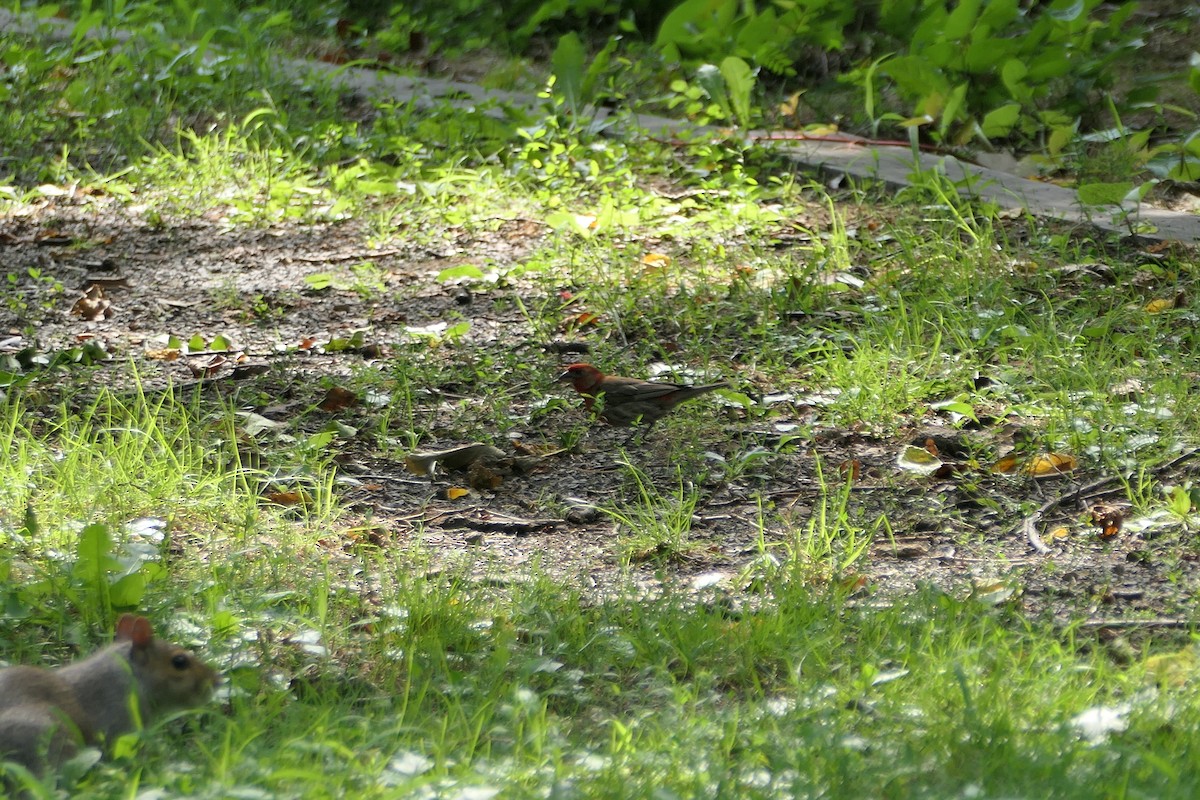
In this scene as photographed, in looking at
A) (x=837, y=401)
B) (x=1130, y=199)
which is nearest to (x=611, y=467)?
(x=837, y=401)

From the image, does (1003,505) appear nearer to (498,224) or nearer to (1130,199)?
(1130,199)

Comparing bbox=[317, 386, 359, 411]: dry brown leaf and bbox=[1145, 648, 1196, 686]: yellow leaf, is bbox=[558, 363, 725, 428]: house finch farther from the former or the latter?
bbox=[1145, 648, 1196, 686]: yellow leaf

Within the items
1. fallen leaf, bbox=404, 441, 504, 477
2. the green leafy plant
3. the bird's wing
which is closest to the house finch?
the bird's wing

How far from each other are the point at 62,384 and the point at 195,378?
47 centimetres

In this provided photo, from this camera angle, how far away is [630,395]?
15.0 ft

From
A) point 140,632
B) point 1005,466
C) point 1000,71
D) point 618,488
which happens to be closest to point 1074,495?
point 1005,466

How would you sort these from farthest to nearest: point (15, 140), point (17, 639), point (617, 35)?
point (617, 35)
point (15, 140)
point (17, 639)

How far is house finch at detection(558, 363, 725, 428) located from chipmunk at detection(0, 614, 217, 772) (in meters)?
2.07

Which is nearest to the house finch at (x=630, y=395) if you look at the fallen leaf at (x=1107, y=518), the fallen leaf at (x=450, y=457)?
the fallen leaf at (x=450, y=457)

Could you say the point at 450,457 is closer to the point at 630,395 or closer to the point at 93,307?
the point at 630,395

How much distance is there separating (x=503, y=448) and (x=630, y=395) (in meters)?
0.48

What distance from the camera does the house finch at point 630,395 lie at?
456cm

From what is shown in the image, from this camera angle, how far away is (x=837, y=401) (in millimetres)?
4652

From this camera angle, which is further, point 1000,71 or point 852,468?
point 1000,71
